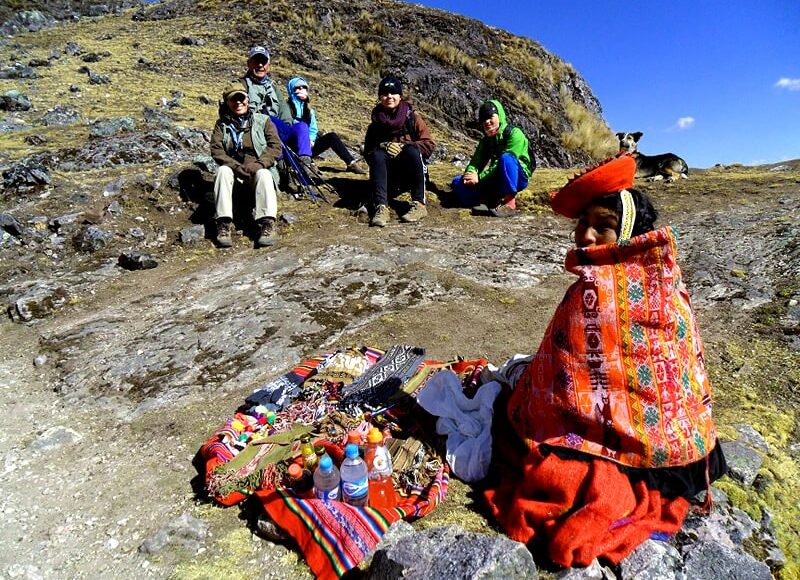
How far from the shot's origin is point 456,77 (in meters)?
16.7

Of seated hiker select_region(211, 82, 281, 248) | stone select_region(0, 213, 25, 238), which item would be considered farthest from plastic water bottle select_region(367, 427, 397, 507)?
stone select_region(0, 213, 25, 238)

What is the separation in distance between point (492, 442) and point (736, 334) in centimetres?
278

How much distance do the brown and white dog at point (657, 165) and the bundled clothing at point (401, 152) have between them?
445 cm

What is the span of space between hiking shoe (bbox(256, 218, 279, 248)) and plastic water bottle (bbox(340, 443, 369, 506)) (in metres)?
4.28

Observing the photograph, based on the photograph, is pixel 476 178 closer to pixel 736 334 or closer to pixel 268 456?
pixel 736 334

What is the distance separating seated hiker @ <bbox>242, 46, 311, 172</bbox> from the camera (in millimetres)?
7255

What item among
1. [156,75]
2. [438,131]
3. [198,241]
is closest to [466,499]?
[198,241]

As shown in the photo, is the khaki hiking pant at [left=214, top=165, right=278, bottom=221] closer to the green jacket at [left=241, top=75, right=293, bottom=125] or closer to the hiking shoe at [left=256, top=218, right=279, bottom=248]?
the hiking shoe at [left=256, top=218, right=279, bottom=248]

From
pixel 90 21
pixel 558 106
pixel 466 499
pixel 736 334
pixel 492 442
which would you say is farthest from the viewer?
pixel 90 21

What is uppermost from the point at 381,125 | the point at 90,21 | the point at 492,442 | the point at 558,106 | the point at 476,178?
the point at 90,21

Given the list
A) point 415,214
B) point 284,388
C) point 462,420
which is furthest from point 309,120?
point 462,420

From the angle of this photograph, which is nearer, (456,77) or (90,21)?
(456,77)

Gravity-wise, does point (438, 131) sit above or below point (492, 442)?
above

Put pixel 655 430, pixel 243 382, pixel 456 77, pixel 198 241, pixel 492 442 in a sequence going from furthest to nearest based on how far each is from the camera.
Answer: pixel 456 77, pixel 198 241, pixel 243 382, pixel 492 442, pixel 655 430
